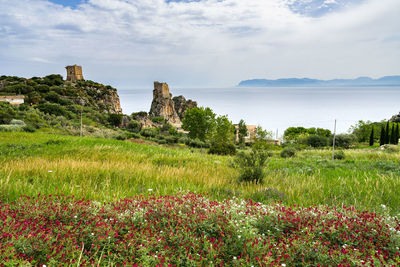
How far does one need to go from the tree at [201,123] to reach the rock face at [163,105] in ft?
189

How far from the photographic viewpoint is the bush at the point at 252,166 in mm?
6586

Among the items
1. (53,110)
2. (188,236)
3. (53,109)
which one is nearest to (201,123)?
(53,110)

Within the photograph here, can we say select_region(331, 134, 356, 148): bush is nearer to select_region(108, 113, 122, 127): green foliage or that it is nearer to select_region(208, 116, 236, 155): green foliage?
select_region(208, 116, 236, 155): green foliage

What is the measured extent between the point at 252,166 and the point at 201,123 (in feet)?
121

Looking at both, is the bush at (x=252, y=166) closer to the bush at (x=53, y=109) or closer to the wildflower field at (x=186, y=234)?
the wildflower field at (x=186, y=234)

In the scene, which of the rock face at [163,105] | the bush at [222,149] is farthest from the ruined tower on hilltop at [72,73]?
the bush at [222,149]

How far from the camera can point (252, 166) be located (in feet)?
22.6

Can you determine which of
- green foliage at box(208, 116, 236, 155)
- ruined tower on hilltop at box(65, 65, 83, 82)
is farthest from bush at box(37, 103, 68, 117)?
ruined tower on hilltop at box(65, 65, 83, 82)

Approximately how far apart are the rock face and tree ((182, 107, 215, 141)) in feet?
189

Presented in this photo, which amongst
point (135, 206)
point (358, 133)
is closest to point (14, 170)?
point (135, 206)

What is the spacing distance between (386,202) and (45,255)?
5321 millimetres

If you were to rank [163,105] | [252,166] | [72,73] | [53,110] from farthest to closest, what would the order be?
[163,105] → [72,73] → [53,110] → [252,166]

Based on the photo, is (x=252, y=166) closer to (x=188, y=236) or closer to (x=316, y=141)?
(x=188, y=236)

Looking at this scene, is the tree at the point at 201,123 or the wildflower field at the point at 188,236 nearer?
the wildflower field at the point at 188,236
